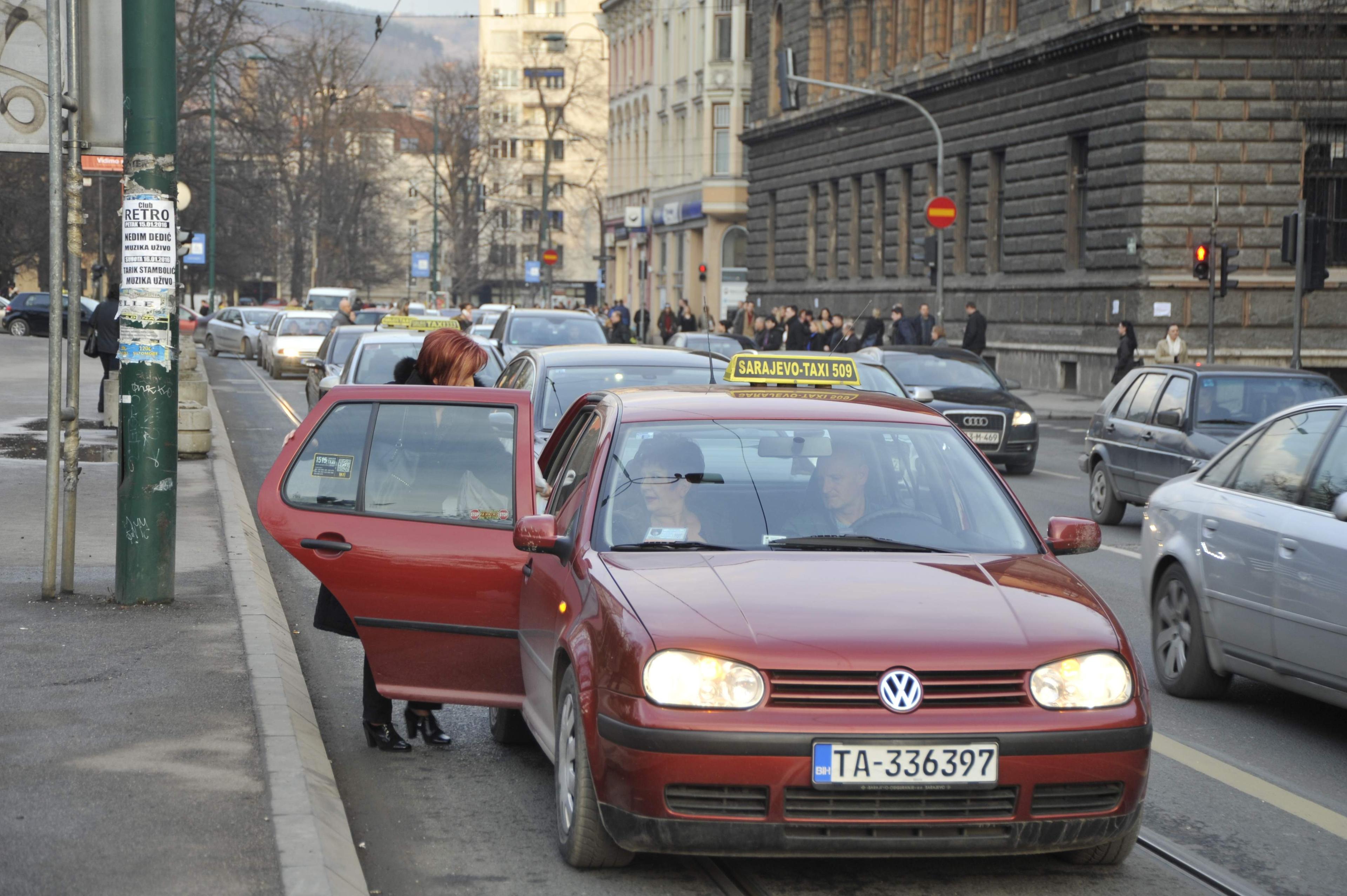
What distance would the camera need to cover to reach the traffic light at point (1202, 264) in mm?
29984

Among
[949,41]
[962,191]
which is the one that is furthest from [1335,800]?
[949,41]

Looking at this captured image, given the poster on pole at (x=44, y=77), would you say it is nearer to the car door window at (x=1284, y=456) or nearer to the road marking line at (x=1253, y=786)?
the car door window at (x=1284, y=456)

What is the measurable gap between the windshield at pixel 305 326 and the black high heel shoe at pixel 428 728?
35673 millimetres

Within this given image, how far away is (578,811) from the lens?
5.16 metres

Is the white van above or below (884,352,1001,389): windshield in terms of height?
above

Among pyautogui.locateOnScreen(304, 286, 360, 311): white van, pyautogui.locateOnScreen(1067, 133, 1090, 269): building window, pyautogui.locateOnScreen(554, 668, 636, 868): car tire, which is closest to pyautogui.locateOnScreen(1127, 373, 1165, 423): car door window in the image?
pyautogui.locateOnScreen(554, 668, 636, 868): car tire

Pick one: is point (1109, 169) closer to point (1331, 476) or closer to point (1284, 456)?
point (1284, 456)

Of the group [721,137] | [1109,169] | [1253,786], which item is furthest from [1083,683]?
[721,137]

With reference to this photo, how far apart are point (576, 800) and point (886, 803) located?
94cm

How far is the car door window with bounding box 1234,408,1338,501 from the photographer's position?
7.63 metres

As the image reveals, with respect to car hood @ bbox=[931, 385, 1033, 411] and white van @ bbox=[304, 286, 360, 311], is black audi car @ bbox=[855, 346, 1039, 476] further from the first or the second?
white van @ bbox=[304, 286, 360, 311]

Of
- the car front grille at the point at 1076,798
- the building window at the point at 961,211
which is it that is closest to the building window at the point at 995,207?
the building window at the point at 961,211

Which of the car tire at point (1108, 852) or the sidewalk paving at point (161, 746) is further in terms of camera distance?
the car tire at point (1108, 852)

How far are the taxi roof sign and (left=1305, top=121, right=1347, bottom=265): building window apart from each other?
2823 centimetres
